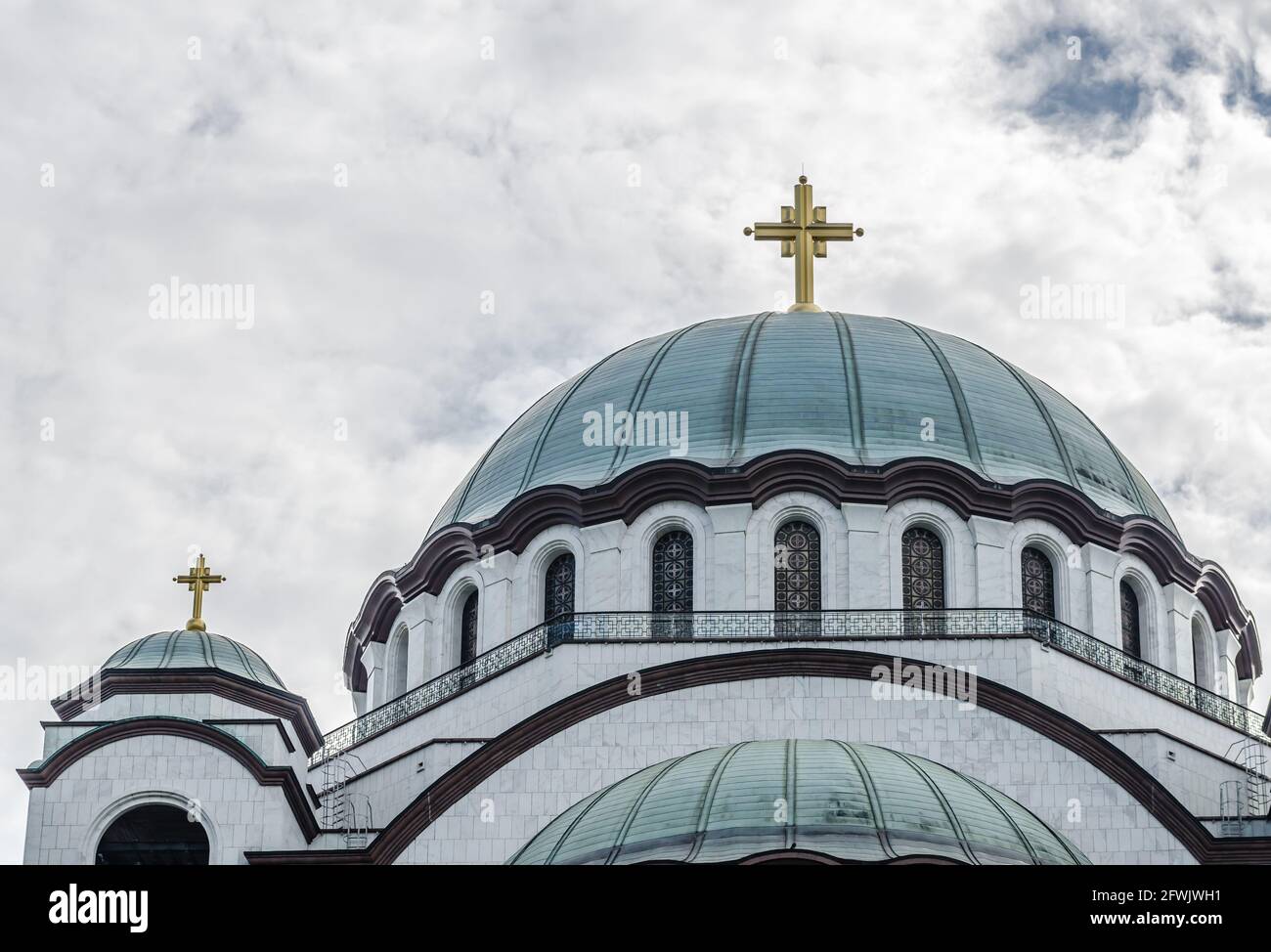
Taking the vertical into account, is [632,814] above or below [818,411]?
below

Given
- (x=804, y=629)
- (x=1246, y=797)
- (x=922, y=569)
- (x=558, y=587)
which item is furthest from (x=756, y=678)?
(x=1246, y=797)

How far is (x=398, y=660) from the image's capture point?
4278 cm

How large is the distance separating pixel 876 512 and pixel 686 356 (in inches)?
204

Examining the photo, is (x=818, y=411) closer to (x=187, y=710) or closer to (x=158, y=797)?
(x=187, y=710)

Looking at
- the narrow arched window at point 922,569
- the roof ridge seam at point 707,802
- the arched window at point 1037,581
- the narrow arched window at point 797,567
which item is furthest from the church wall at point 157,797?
the arched window at point 1037,581

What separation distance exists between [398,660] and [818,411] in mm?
7476

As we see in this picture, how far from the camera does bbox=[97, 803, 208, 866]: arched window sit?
34906 mm

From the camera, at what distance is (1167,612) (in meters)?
41.1

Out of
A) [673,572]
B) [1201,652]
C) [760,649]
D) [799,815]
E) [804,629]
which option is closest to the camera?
[799,815]

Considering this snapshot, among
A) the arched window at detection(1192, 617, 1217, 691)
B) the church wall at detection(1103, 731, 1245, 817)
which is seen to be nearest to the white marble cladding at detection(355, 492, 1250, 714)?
the arched window at detection(1192, 617, 1217, 691)

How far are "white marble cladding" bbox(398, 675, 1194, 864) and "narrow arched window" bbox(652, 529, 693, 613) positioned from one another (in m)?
2.51

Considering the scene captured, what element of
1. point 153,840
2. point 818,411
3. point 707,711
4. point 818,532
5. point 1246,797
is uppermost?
point 818,411
